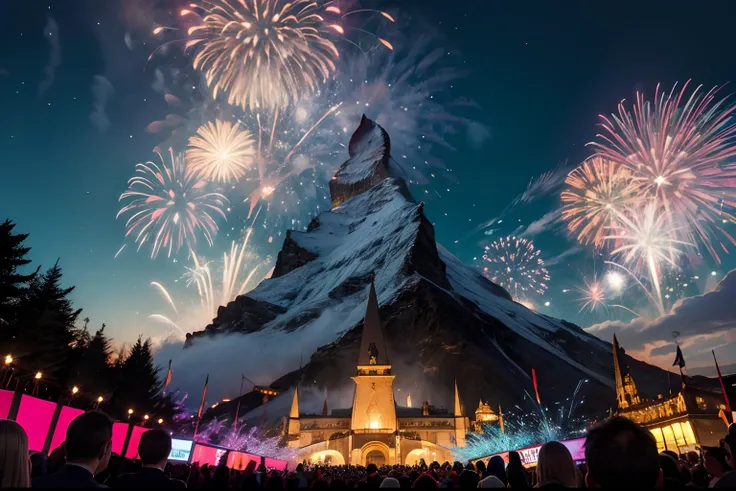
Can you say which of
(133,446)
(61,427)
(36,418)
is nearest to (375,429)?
(133,446)

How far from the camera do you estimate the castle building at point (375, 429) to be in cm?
5631

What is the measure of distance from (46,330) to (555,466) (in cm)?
4175

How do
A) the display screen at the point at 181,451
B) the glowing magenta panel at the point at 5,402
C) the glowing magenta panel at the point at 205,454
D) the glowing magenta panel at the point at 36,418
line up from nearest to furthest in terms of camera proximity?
the glowing magenta panel at the point at 5,402 < the glowing magenta panel at the point at 36,418 < the display screen at the point at 181,451 < the glowing magenta panel at the point at 205,454

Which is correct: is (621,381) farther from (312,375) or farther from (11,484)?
(312,375)

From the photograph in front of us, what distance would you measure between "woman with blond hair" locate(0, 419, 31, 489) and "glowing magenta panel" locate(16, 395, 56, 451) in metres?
12.5

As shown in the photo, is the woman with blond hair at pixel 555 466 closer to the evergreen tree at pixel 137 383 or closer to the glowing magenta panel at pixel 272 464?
the glowing magenta panel at pixel 272 464

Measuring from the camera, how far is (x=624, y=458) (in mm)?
2955

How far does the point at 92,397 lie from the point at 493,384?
229 feet

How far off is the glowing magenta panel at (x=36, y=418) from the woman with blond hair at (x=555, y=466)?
15293mm

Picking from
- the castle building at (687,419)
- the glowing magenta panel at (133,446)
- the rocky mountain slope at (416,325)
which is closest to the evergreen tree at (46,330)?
the glowing magenta panel at (133,446)

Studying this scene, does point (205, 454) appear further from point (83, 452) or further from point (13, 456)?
point (13, 456)

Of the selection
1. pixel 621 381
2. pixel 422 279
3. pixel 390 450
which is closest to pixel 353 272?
pixel 422 279

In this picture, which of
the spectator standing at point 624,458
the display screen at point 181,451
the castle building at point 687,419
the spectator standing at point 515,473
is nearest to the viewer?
the spectator standing at point 624,458

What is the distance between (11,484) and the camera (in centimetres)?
336
